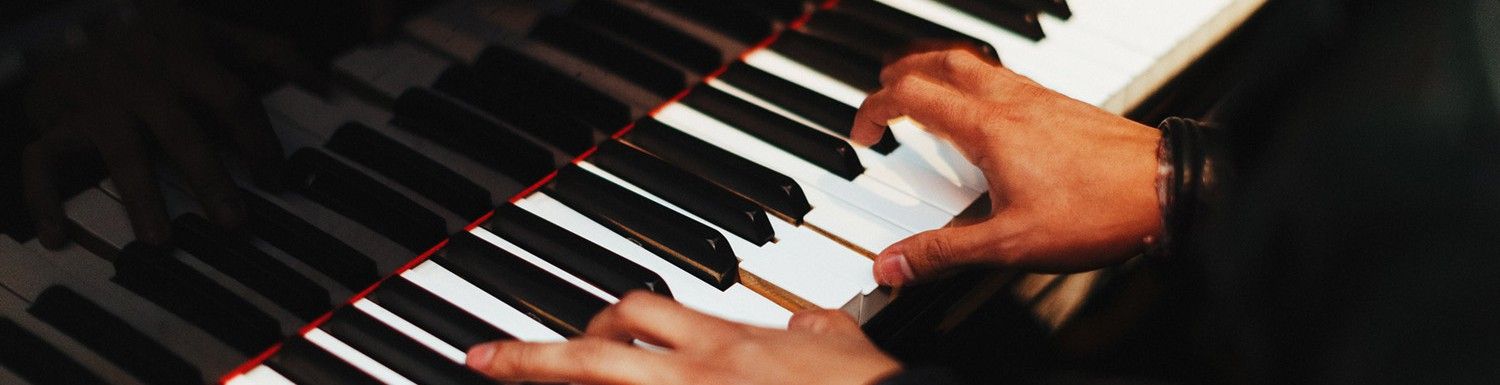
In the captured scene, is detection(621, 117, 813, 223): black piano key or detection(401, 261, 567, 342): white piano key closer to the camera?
detection(401, 261, 567, 342): white piano key

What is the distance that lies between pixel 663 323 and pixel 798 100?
52cm

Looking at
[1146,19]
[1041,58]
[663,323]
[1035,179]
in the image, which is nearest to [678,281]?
[663,323]

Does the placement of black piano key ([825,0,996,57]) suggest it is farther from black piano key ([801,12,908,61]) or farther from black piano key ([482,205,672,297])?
black piano key ([482,205,672,297])

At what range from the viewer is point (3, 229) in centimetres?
125

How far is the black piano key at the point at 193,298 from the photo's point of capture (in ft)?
3.99

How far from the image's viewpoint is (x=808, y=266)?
4.43 feet

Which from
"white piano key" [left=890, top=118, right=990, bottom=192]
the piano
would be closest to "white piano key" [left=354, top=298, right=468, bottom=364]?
the piano

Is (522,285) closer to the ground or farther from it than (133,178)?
closer to the ground

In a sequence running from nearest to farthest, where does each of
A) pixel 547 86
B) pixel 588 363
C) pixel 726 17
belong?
1. pixel 588 363
2. pixel 547 86
3. pixel 726 17

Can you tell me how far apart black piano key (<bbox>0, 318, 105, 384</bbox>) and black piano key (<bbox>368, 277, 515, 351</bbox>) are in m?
0.26

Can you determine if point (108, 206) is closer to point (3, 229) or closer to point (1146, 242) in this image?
point (3, 229)

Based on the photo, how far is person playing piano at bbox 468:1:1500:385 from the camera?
1.13 metres

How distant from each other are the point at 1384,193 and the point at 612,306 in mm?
706

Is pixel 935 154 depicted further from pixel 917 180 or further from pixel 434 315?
pixel 434 315
